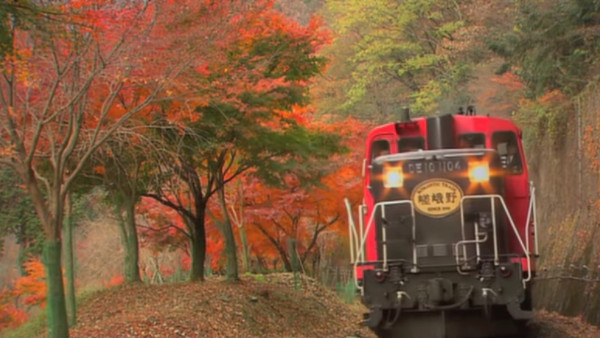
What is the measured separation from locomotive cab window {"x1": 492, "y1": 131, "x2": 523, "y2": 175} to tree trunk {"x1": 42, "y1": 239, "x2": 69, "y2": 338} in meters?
7.82

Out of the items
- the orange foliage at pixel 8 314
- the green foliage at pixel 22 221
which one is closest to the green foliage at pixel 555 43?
the orange foliage at pixel 8 314

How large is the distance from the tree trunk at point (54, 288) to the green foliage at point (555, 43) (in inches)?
528

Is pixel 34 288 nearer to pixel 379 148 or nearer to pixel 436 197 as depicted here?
pixel 379 148

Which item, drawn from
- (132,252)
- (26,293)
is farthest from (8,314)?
(132,252)

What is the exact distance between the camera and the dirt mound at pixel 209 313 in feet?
52.6

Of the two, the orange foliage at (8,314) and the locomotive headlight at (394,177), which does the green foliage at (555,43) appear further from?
the orange foliage at (8,314)

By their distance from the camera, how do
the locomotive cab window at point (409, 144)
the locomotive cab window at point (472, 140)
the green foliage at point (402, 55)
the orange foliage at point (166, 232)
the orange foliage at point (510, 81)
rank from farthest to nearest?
the green foliage at point (402, 55)
the orange foliage at point (166, 232)
the orange foliage at point (510, 81)
the locomotive cab window at point (409, 144)
the locomotive cab window at point (472, 140)

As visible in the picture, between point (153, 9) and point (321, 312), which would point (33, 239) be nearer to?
point (321, 312)

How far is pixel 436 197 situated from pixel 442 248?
2.50ft

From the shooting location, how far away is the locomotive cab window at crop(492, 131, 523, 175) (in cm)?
1165

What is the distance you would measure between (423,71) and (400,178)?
36603mm

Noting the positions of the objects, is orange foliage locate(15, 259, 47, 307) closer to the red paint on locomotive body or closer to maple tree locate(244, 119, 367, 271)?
maple tree locate(244, 119, 367, 271)

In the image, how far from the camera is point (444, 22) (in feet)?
145

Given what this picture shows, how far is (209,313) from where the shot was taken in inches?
699
